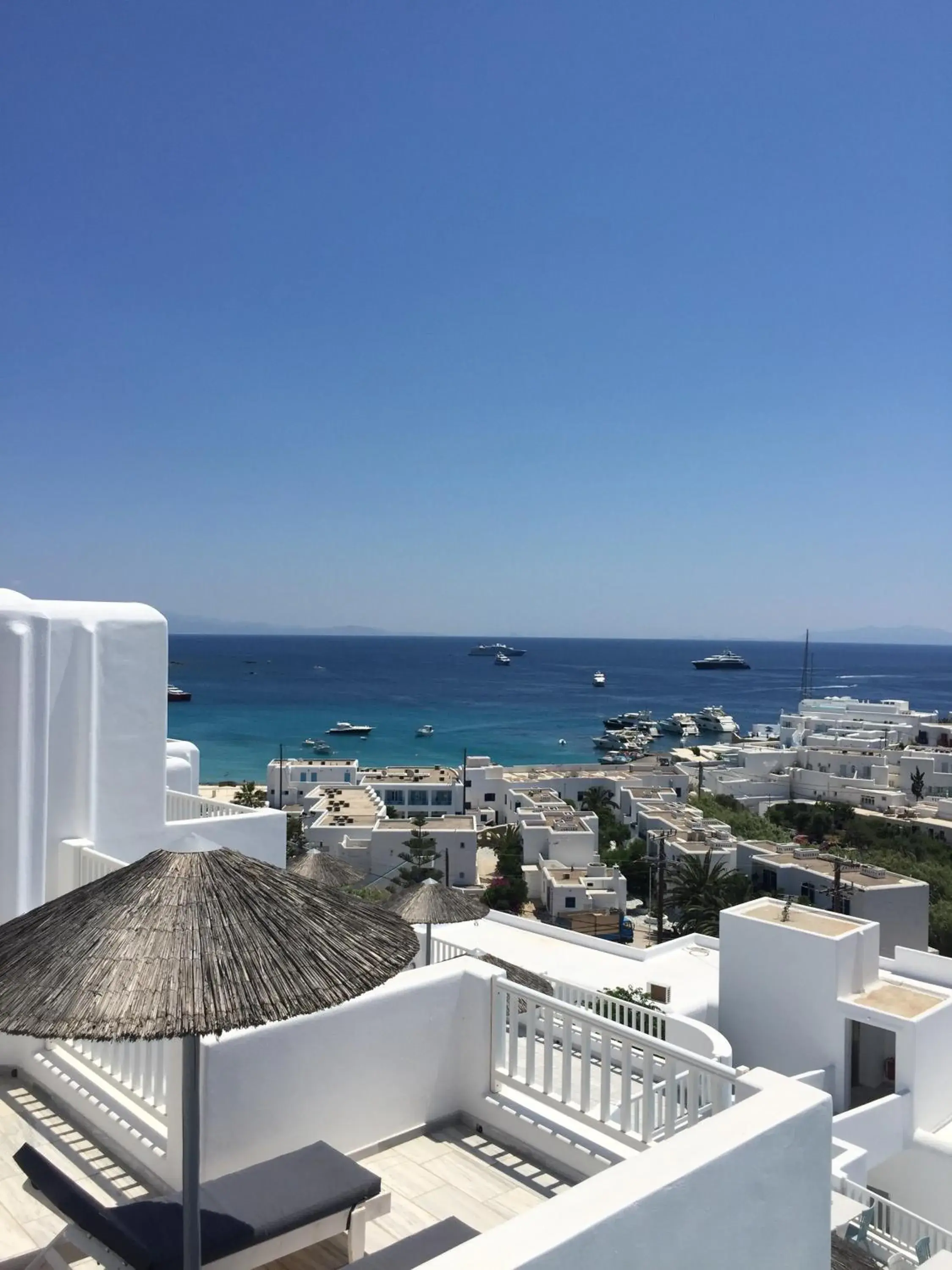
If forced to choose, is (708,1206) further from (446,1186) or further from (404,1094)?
(404,1094)

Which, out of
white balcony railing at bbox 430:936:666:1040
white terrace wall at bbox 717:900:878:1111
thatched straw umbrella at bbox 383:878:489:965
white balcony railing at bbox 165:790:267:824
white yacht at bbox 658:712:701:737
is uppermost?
white balcony railing at bbox 165:790:267:824

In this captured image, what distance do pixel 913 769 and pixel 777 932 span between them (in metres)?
52.4

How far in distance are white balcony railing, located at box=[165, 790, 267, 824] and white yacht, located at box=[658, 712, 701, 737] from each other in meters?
96.4

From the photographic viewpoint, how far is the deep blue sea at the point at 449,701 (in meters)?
88.8

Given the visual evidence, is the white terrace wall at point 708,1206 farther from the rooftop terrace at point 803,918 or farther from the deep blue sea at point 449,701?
the deep blue sea at point 449,701

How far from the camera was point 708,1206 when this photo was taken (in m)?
3.04

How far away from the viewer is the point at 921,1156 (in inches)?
565

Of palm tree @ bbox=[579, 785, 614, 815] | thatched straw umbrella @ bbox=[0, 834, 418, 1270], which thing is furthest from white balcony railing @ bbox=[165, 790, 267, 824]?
palm tree @ bbox=[579, 785, 614, 815]

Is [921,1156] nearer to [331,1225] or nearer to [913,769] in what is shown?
[331,1225]

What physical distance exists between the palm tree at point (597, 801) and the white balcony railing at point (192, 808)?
45561 millimetres

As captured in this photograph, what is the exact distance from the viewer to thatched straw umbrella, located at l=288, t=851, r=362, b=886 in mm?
10500

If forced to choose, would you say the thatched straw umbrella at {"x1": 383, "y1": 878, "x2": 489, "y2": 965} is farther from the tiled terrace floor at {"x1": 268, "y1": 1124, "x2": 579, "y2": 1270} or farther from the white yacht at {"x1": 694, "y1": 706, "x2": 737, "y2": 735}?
the white yacht at {"x1": 694, "y1": 706, "x2": 737, "y2": 735}

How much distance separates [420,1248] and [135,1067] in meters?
2.23

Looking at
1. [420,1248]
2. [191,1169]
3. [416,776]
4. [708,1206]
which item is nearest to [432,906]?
[420,1248]
